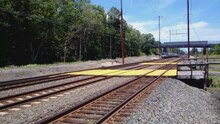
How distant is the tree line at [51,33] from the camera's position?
52.8 meters

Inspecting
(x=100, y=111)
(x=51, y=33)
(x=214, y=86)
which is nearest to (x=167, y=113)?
(x=100, y=111)

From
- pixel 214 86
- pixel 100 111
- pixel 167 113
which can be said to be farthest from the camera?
pixel 214 86

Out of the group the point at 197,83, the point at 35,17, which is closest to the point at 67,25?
the point at 35,17

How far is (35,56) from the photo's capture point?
6006cm

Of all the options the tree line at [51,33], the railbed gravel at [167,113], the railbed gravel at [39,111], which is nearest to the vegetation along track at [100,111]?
the railbed gravel at [167,113]

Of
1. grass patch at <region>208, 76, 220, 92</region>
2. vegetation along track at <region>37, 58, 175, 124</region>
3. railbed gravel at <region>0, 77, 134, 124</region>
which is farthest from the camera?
grass patch at <region>208, 76, 220, 92</region>

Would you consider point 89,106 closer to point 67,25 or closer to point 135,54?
point 67,25

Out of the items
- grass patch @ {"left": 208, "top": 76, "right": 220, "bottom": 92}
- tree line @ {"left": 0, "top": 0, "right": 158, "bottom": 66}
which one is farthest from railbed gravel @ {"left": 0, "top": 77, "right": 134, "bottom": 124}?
tree line @ {"left": 0, "top": 0, "right": 158, "bottom": 66}

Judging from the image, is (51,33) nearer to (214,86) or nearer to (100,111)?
(214,86)

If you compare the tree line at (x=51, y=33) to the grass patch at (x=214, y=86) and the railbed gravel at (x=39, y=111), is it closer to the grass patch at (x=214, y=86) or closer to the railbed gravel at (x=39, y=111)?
the grass patch at (x=214, y=86)

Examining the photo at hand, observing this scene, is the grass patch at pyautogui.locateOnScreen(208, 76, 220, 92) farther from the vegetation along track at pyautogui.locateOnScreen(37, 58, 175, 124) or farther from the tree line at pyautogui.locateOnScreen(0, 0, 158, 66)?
the tree line at pyautogui.locateOnScreen(0, 0, 158, 66)

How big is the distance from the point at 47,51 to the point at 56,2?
9.80 m

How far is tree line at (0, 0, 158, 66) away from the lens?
5275cm

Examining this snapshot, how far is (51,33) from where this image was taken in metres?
61.9
